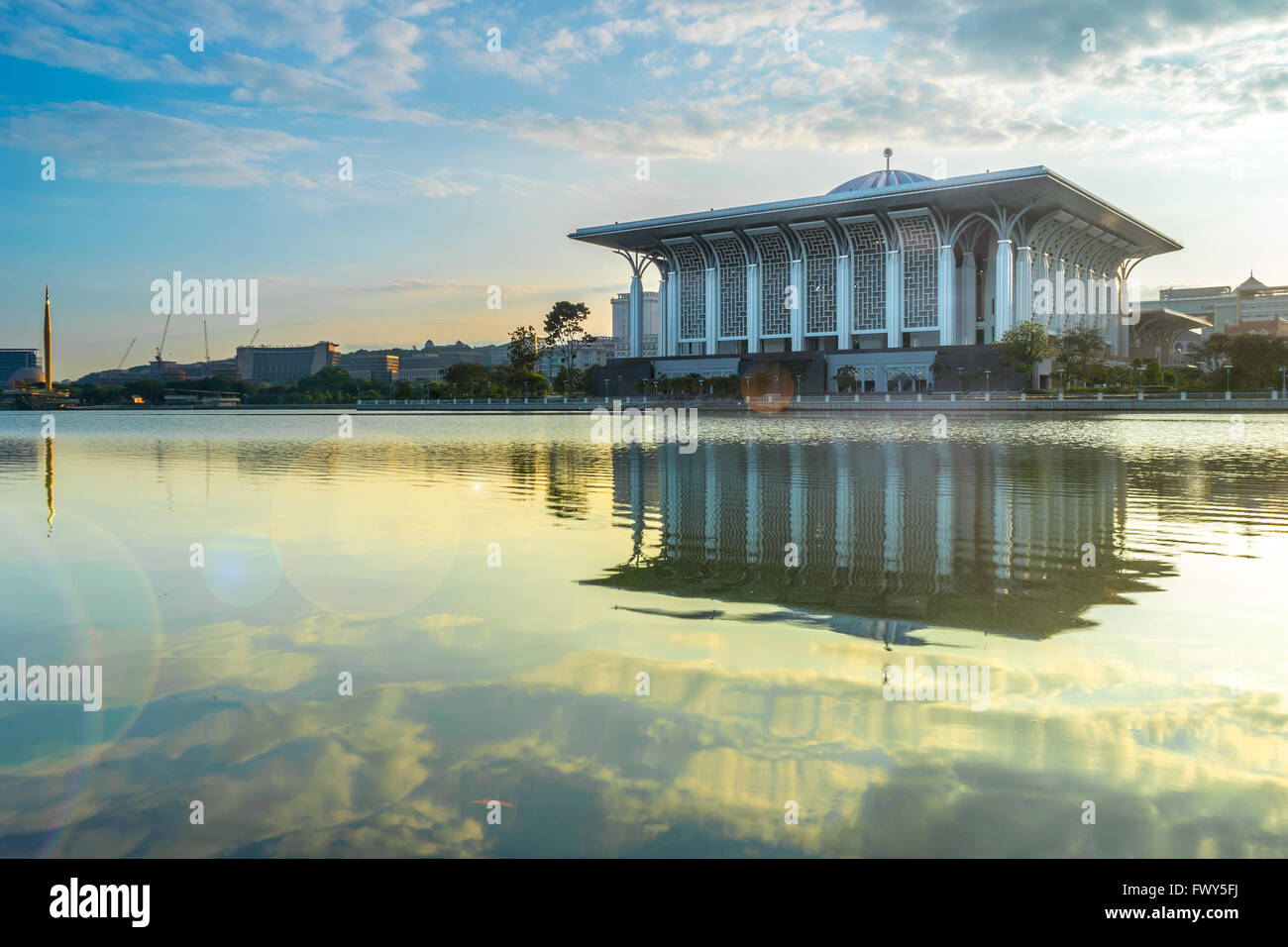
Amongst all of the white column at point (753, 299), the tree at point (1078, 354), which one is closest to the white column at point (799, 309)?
the white column at point (753, 299)

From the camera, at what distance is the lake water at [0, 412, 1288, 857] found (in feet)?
12.2

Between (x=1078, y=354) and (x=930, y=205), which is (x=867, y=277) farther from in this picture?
(x=1078, y=354)

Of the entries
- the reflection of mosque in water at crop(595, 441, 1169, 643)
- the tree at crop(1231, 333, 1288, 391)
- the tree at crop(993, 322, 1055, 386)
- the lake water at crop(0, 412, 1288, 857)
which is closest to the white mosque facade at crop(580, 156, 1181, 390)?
the tree at crop(993, 322, 1055, 386)

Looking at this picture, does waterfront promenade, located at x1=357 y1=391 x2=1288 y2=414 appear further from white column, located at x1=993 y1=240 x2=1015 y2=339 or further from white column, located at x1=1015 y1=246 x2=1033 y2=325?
white column, located at x1=1015 y1=246 x2=1033 y2=325

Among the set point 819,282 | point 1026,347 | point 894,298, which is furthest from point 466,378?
point 1026,347

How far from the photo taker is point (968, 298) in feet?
346

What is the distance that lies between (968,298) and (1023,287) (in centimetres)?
828

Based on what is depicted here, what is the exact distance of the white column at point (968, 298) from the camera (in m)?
105

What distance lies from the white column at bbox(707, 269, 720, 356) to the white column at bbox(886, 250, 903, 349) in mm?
22561

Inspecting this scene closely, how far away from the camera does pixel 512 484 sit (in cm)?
1853

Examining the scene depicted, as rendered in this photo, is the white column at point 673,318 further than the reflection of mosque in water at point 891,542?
Yes

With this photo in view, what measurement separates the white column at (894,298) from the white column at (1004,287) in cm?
1049

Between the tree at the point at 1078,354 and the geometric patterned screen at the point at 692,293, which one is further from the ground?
the geometric patterned screen at the point at 692,293

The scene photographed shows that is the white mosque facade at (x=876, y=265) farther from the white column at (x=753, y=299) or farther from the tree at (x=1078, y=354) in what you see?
the tree at (x=1078, y=354)
